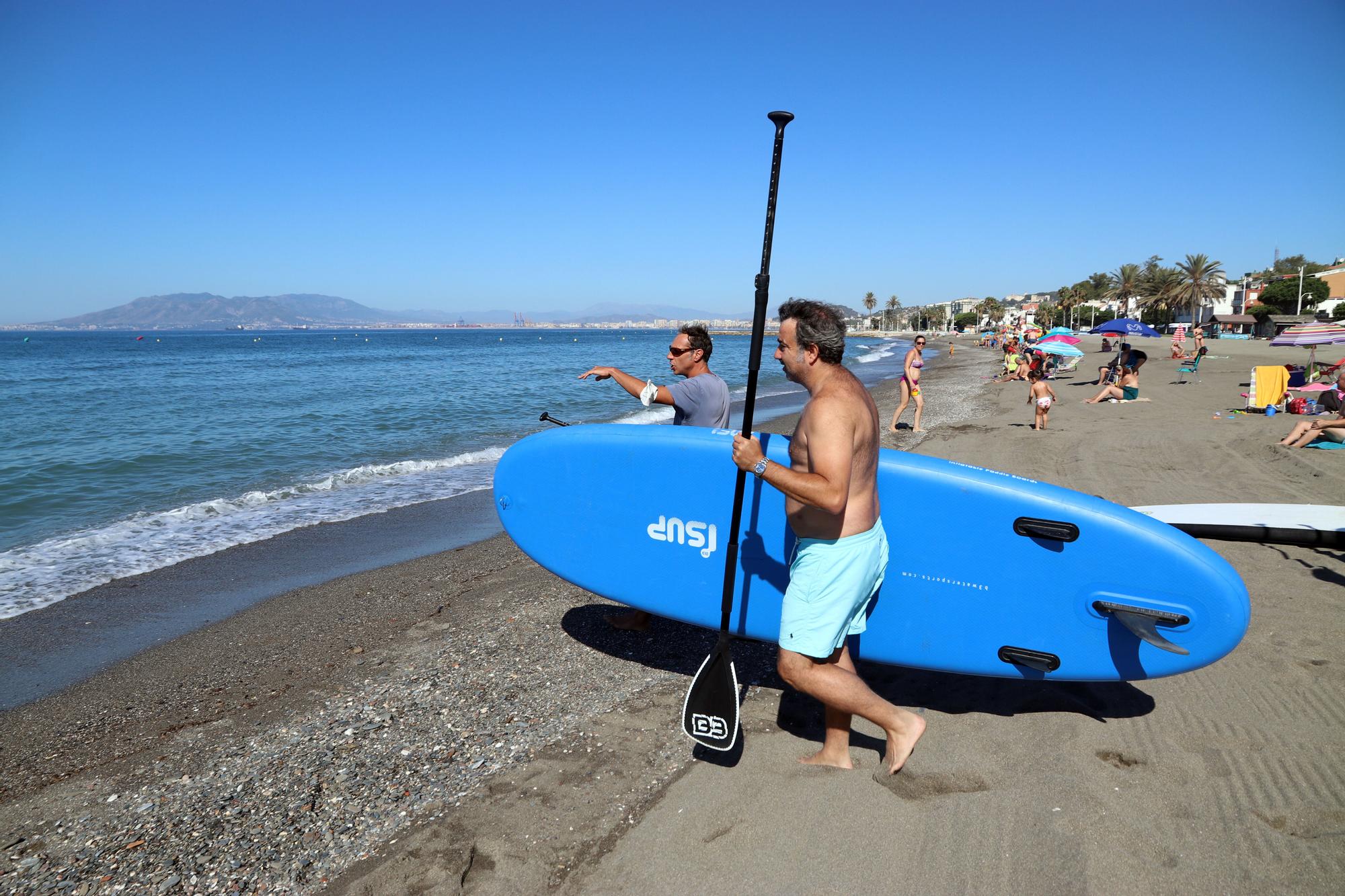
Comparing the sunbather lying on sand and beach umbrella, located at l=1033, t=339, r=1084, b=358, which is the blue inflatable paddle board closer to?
the sunbather lying on sand

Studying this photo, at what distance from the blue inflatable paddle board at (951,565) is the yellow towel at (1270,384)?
489 inches

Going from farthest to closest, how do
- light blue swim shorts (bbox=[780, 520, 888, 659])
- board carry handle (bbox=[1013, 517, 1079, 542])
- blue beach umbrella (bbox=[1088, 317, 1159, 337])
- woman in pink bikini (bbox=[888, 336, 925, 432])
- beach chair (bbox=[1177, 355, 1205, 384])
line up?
blue beach umbrella (bbox=[1088, 317, 1159, 337]) → beach chair (bbox=[1177, 355, 1205, 384]) → woman in pink bikini (bbox=[888, 336, 925, 432]) → board carry handle (bbox=[1013, 517, 1079, 542]) → light blue swim shorts (bbox=[780, 520, 888, 659])

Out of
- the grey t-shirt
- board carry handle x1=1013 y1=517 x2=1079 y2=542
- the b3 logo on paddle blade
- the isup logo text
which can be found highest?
the grey t-shirt

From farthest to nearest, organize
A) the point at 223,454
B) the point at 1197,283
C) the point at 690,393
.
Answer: the point at 1197,283 < the point at 223,454 < the point at 690,393

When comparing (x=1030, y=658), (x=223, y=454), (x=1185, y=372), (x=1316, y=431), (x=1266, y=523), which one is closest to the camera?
(x=1030, y=658)

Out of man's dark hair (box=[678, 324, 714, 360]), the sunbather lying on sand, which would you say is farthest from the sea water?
the sunbather lying on sand

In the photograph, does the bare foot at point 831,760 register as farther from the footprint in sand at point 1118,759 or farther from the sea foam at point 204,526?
the sea foam at point 204,526

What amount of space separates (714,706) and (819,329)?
1498mm

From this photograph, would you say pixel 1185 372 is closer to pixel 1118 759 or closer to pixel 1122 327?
pixel 1122 327

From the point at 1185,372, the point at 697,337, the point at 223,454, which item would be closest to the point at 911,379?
the point at 697,337

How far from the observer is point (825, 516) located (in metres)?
2.40

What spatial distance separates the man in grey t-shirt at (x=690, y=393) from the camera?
4062 mm

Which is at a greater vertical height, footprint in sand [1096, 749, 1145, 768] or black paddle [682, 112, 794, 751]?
black paddle [682, 112, 794, 751]

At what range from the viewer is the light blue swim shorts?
2416 millimetres
